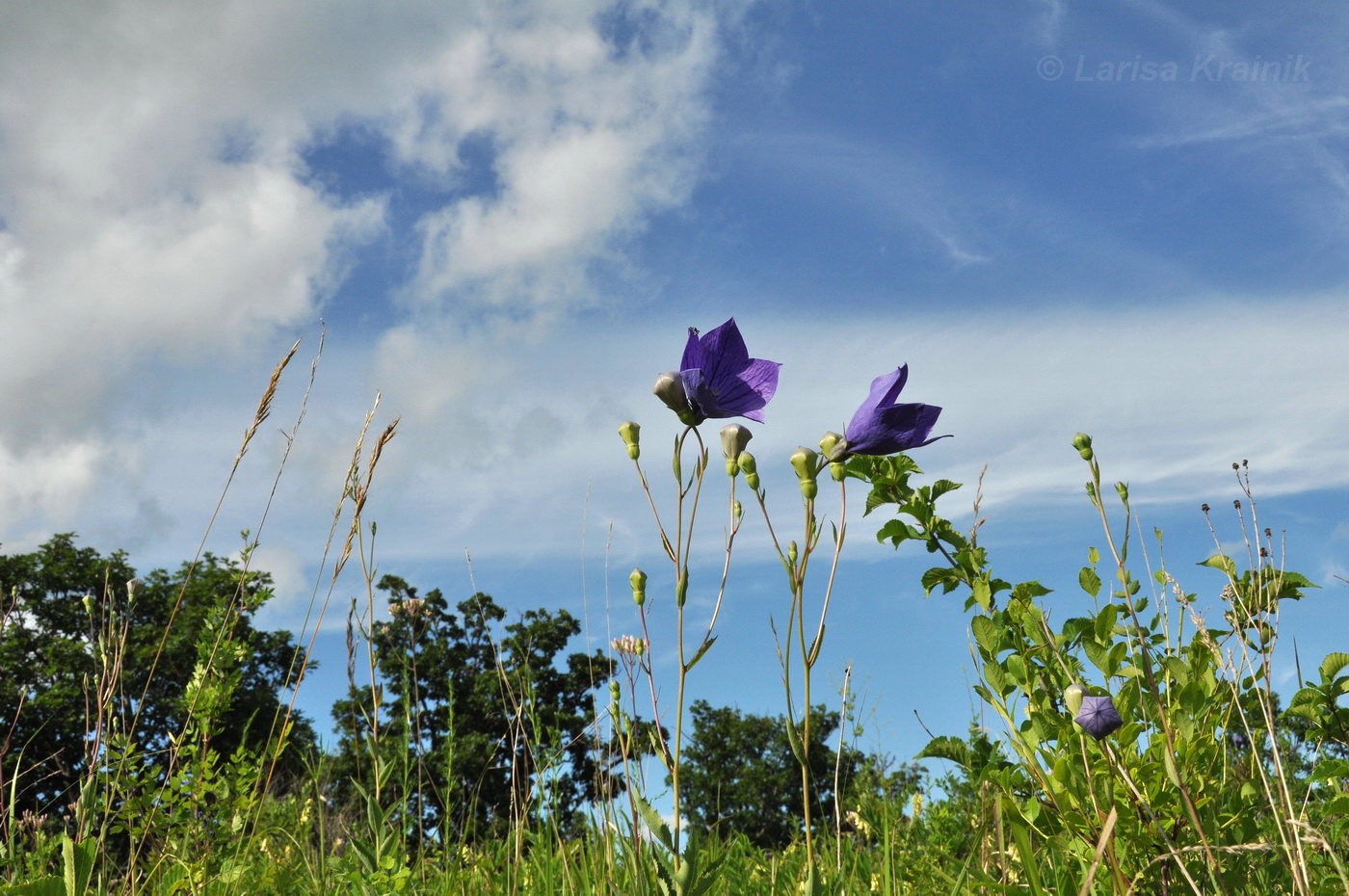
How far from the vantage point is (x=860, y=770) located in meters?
5.46

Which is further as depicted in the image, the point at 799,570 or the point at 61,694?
the point at 61,694

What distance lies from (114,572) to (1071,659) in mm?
23821

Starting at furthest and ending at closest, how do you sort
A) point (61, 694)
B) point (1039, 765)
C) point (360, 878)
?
point (61, 694)
point (1039, 765)
point (360, 878)

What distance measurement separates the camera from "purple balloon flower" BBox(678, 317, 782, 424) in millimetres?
1690

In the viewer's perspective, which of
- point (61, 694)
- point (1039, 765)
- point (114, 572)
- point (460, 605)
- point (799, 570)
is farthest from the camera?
point (460, 605)

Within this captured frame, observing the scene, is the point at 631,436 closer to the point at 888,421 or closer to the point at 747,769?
the point at 888,421

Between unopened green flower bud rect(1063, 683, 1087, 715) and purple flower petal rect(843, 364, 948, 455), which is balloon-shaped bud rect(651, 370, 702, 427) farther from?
unopened green flower bud rect(1063, 683, 1087, 715)

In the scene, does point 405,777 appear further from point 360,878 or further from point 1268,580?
point 1268,580

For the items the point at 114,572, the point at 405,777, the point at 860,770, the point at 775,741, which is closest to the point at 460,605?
the point at 114,572

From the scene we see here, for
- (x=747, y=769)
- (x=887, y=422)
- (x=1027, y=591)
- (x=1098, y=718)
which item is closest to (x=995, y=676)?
(x=1027, y=591)

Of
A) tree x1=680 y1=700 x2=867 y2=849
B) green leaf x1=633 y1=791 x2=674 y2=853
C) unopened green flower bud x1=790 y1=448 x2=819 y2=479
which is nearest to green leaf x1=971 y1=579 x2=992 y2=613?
unopened green flower bud x1=790 y1=448 x2=819 y2=479

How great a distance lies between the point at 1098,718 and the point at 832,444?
818 millimetres

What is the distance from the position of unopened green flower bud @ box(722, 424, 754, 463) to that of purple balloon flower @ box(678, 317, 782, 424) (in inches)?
2.8

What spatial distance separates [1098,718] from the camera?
6.02 feet
